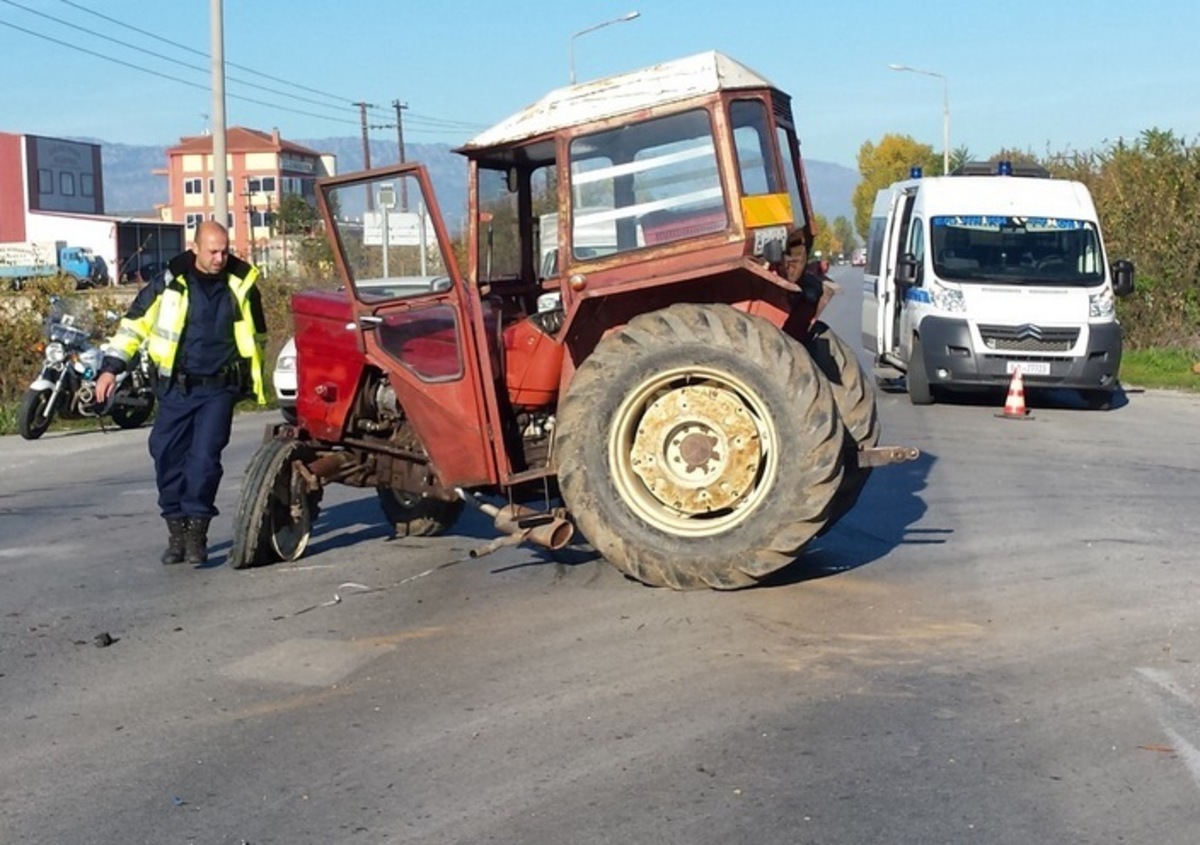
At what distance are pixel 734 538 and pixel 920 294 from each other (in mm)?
11329

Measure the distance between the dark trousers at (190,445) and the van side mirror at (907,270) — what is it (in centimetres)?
1117

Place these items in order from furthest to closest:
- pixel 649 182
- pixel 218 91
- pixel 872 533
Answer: pixel 218 91
pixel 872 533
pixel 649 182

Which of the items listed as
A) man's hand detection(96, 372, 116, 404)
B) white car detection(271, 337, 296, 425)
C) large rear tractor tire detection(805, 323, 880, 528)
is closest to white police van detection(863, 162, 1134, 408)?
white car detection(271, 337, 296, 425)

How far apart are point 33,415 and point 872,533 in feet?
33.9

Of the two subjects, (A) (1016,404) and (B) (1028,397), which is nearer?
(A) (1016,404)

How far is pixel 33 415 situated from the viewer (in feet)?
55.6

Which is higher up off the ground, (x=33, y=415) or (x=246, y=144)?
(x=246, y=144)

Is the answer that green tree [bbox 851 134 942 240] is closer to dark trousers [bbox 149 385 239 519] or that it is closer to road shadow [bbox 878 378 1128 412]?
road shadow [bbox 878 378 1128 412]

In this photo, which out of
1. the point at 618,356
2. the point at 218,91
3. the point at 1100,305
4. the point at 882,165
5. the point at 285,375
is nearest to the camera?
the point at 618,356

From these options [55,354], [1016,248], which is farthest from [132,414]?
[1016,248]

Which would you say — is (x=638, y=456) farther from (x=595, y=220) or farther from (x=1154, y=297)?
(x=1154, y=297)

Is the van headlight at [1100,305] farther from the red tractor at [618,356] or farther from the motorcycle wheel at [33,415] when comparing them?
the motorcycle wheel at [33,415]

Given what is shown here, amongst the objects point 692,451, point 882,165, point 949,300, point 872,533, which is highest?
point 882,165

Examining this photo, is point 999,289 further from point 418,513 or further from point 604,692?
point 604,692
